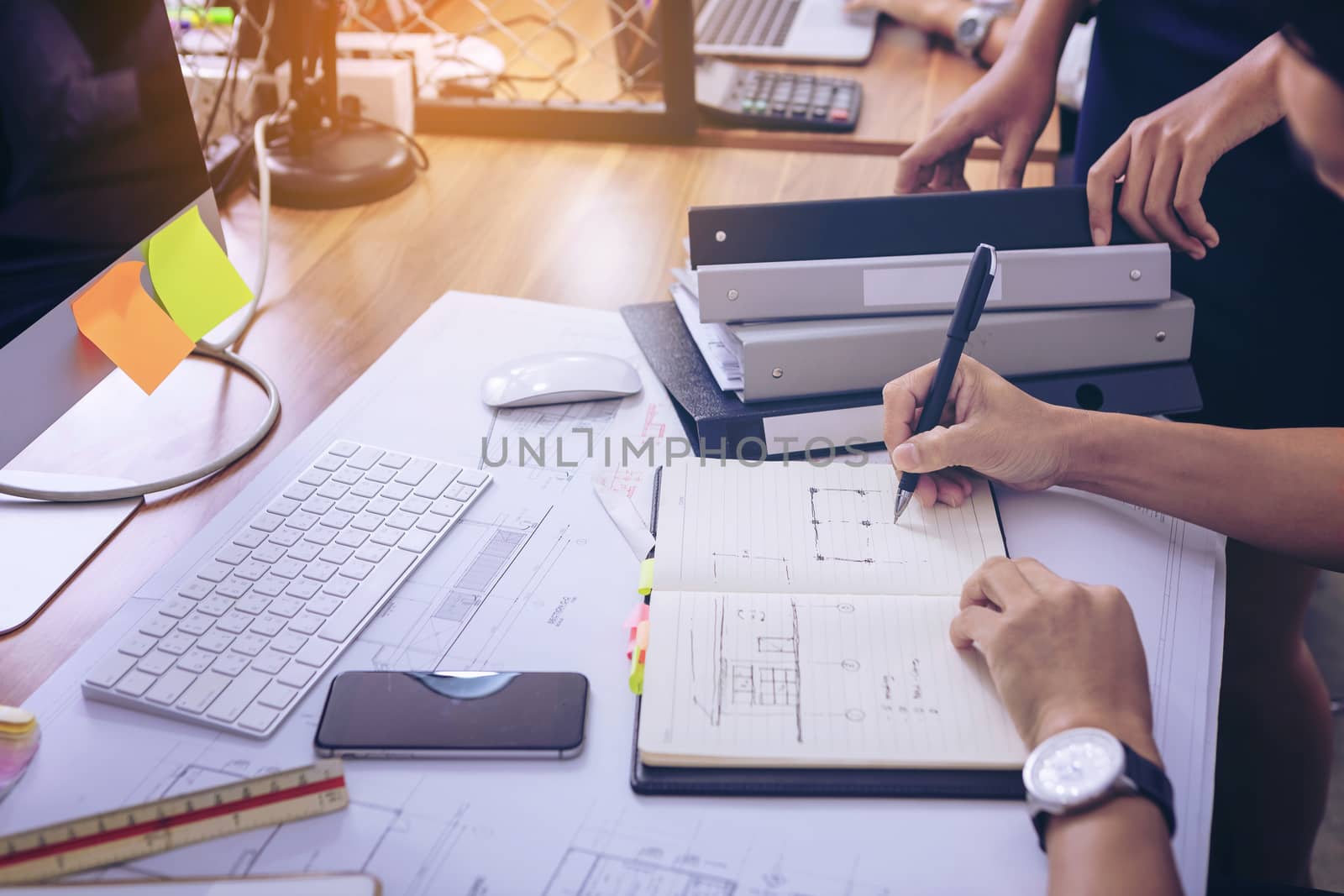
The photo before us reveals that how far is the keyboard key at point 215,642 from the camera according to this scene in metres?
0.65

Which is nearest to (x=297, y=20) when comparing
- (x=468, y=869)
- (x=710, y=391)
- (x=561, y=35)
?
(x=561, y=35)

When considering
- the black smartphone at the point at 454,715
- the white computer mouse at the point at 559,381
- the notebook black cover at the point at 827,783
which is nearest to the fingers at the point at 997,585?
the notebook black cover at the point at 827,783

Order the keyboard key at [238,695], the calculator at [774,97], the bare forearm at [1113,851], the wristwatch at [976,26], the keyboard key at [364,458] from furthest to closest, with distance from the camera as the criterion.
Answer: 1. the wristwatch at [976,26]
2. the calculator at [774,97]
3. the keyboard key at [364,458]
4. the keyboard key at [238,695]
5. the bare forearm at [1113,851]

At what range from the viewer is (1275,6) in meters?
0.55

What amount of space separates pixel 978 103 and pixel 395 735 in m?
0.88

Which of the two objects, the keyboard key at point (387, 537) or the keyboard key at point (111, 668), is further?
the keyboard key at point (387, 537)

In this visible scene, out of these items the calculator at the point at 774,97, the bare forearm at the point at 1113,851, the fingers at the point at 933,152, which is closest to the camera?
the bare forearm at the point at 1113,851

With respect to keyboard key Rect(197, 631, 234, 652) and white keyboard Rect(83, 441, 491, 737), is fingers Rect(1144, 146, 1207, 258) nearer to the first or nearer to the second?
white keyboard Rect(83, 441, 491, 737)

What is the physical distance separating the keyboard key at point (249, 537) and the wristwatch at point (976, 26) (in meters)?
1.33

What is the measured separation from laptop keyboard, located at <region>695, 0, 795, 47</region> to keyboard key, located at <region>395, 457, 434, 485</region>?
1.09 m

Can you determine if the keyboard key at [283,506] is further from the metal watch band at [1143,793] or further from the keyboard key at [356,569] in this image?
the metal watch band at [1143,793]

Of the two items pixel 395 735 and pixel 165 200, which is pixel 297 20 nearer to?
pixel 165 200

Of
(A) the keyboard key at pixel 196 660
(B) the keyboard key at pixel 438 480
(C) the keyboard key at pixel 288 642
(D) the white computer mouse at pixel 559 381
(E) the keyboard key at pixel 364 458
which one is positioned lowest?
(B) the keyboard key at pixel 438 480

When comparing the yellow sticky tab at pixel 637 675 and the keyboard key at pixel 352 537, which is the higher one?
the yellow sticky tab at pixel 637 675
